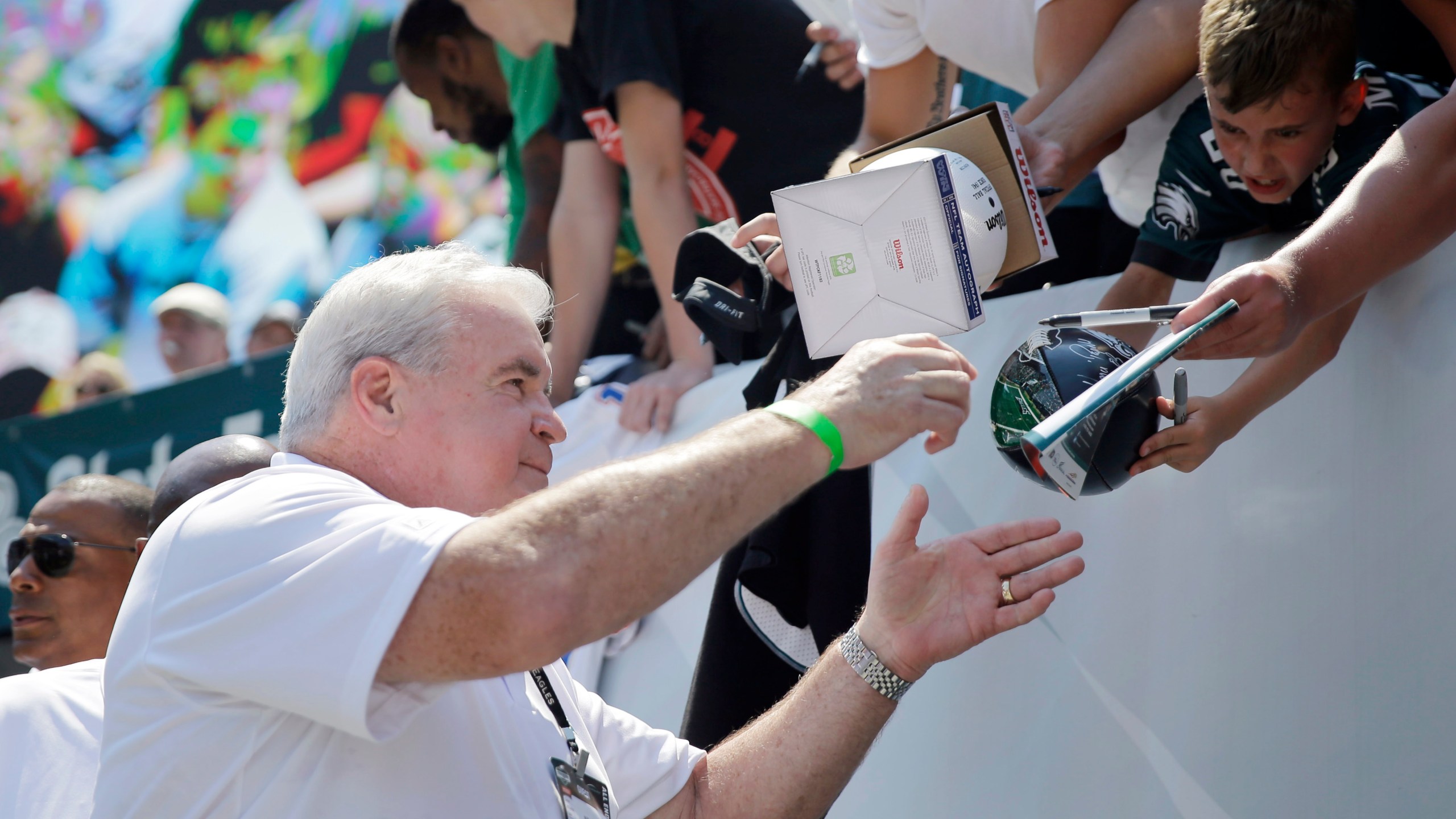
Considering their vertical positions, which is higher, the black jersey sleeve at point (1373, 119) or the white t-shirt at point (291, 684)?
the black jersey sleeve at point (1373, 119)

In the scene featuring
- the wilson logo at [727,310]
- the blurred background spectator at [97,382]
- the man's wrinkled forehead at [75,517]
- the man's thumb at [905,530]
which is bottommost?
the blurred background spectator at [97,382]

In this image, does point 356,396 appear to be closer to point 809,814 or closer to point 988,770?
point 809,814

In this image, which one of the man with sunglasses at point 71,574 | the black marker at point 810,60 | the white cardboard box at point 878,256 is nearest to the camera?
the white cardboard box at point 878,256

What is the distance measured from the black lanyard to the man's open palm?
493 millimetres

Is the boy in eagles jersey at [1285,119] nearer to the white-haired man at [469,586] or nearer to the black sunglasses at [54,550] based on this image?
the white-haired man at [469,586]

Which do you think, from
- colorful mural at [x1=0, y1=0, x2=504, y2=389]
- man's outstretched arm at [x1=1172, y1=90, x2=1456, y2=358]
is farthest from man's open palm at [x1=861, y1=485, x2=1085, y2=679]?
colorful mural at [x1=0, y1=0, x2=504, y2=389]

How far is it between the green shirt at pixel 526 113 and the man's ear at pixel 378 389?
2.34m

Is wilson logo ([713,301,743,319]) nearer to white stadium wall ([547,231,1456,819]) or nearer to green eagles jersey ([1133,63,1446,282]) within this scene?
white stadium wall ([547,231,1456,819])

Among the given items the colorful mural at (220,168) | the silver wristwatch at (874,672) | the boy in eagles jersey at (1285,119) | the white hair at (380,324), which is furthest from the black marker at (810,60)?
the colorful mural at (220,168)

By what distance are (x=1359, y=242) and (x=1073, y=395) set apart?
47 cm

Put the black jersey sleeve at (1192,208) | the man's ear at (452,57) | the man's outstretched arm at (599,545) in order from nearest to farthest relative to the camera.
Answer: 1. the man's outstretched arm at (599,545)
2. the black jersey sleeve at (1192,208)
3. the man's ear at (452,57)

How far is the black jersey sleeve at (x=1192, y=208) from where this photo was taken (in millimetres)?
2340

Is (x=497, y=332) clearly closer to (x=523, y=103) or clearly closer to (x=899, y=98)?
(x=899, y=98)

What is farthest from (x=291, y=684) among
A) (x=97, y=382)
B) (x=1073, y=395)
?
(x=97, y=382)
